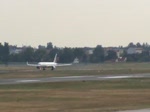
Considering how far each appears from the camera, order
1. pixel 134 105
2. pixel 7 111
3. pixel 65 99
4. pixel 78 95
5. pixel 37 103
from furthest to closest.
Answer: pixel 78 95 < pixel 65 99 < pixel 37 103 < pixel 134 105 < pixel 7 111

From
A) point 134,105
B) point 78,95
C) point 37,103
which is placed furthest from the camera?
point 78,95

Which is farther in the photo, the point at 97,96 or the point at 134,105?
the point at 97,96

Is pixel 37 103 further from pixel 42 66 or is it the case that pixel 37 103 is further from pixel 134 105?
pixel 42 66

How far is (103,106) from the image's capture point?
40.4m

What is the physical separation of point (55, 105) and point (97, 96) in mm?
8753

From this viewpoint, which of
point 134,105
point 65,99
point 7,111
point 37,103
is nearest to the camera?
point 7,111

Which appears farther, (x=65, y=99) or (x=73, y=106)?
(x=65, y=99)

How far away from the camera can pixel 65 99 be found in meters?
46.8

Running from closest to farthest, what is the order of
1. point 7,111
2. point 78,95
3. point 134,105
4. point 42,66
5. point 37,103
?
point 7,111
point 134,105
point 37,103
point 78,95
point 42,66

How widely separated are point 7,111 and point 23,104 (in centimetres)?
506

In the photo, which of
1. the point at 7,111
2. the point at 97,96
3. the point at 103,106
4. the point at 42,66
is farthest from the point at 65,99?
the point at 42,66

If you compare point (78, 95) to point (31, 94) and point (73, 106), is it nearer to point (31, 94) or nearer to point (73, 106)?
point (31, 94)

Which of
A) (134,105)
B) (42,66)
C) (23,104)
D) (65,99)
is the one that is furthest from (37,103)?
(42,66)

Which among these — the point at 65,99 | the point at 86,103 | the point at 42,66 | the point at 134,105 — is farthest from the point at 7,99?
the point at 42,66
